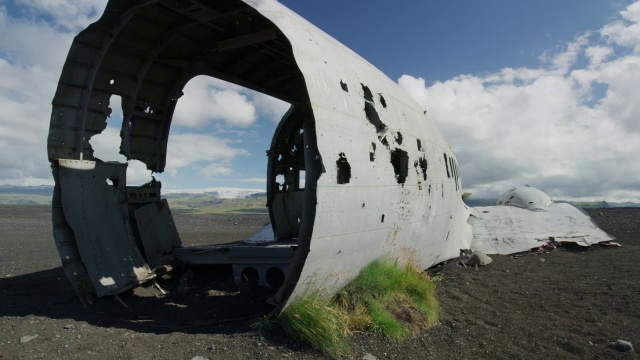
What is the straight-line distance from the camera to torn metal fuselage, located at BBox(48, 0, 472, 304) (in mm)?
5688

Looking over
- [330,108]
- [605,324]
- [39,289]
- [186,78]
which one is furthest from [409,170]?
[39,289]

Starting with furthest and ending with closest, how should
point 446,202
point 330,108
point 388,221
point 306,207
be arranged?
1. point 446,202
2. point 388,221
3. point 330,108
4. point 306,207

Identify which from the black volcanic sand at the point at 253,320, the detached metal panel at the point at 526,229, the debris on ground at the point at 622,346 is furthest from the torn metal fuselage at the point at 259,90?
the detached metal panel at the point at 526,229

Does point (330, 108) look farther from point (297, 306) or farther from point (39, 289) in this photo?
point (39, 289)

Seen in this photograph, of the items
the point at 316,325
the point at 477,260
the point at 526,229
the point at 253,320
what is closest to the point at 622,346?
the point at 316,325

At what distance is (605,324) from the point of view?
7.36 m

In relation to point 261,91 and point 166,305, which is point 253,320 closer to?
point 166,305

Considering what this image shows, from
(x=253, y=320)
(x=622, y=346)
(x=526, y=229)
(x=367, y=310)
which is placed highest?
(x=526, y=229)

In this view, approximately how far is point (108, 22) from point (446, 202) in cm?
817

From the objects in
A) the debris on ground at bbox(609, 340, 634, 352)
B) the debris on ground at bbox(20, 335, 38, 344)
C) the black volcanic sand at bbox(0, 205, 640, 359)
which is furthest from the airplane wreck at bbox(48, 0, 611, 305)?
the debris on ground at bbox(609, 340, 634, 352)

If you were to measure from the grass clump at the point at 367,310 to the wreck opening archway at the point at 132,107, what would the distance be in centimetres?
46

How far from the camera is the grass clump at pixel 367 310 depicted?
5.35 metres

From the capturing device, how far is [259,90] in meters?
10.8

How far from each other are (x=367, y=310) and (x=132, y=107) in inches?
242
